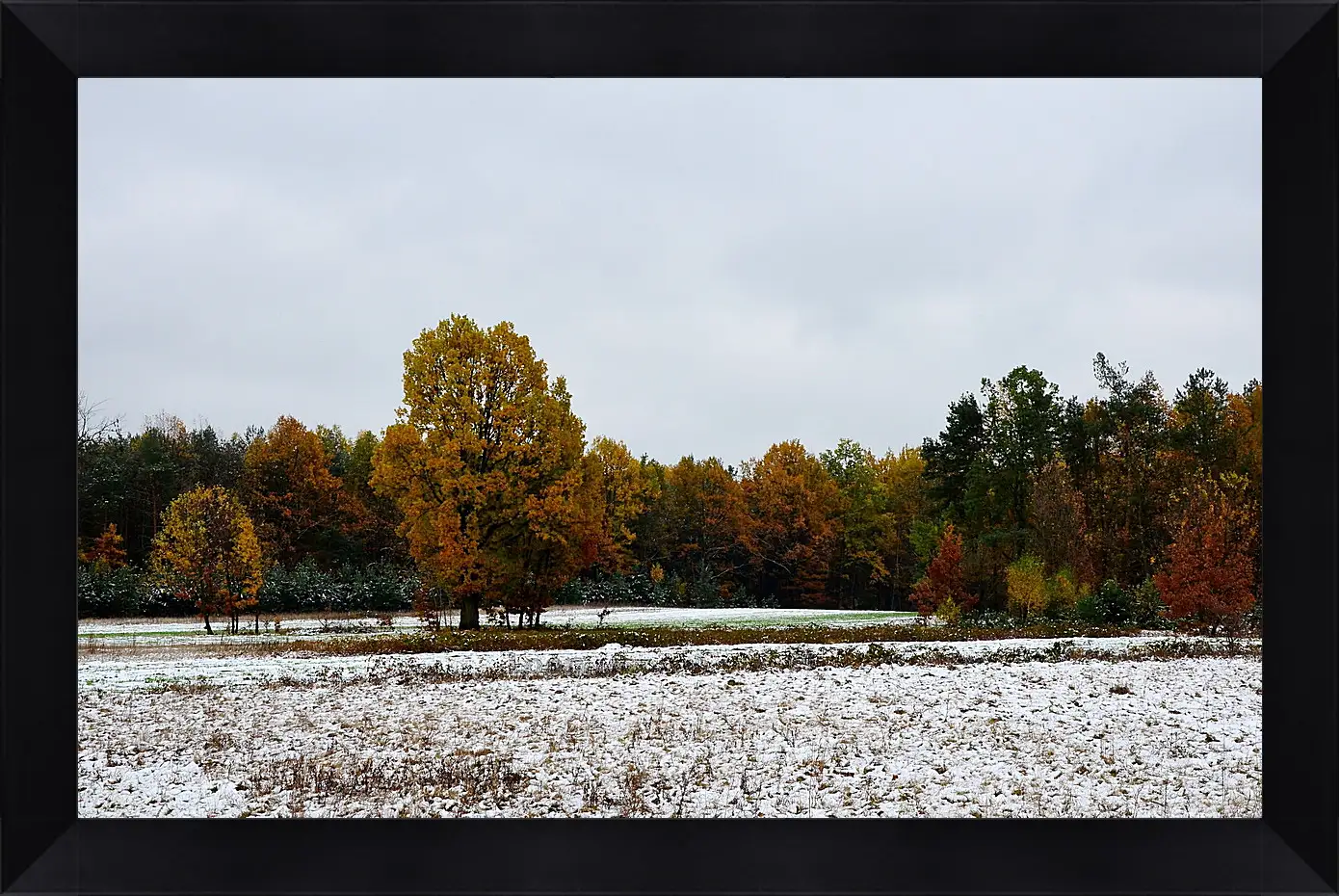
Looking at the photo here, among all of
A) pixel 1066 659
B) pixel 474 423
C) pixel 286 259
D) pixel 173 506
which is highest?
pixel 286 259

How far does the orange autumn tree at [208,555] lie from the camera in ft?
27.8

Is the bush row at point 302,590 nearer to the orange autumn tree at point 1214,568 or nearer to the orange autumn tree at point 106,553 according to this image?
the orange autumn tree at point 106,553

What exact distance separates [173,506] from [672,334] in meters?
5.12

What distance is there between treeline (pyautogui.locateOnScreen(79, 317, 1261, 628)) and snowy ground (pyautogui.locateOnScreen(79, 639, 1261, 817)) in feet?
7.82

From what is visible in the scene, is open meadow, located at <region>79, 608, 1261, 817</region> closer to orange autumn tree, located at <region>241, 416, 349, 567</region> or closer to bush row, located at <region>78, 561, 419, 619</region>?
bush row, located at <region>78, 561, 419, 619</region>

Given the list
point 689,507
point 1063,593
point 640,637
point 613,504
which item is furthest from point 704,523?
point 1063,593

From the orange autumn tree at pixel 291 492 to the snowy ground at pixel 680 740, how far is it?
→ 324 cm

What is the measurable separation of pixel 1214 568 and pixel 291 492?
8874 millimetres

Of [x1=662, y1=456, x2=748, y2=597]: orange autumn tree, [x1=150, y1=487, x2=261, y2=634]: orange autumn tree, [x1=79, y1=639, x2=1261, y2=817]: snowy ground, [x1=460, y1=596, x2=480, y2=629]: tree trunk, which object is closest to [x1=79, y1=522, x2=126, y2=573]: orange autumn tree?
[x1=150, y1=487, x2=261, y2=634]: orange autumn tree

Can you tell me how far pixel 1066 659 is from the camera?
20.6 feet

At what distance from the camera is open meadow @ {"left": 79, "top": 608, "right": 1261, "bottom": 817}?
3.40 metres
